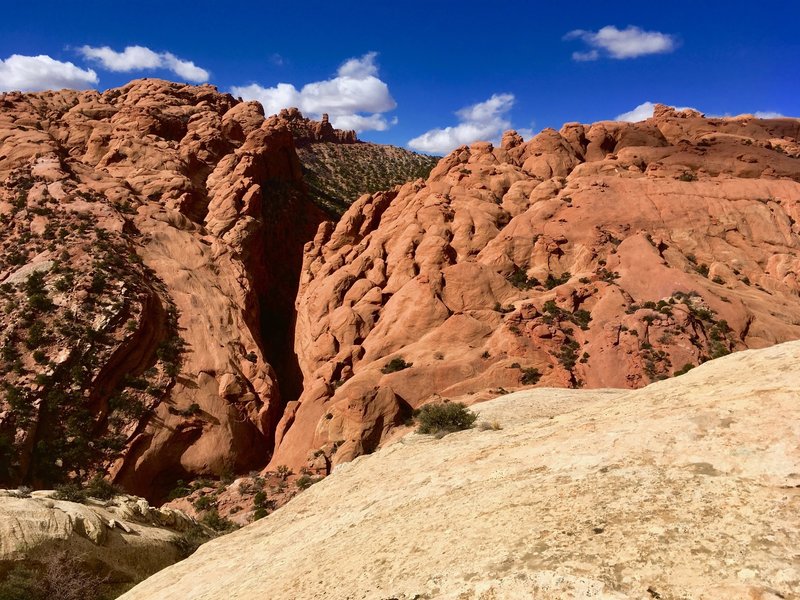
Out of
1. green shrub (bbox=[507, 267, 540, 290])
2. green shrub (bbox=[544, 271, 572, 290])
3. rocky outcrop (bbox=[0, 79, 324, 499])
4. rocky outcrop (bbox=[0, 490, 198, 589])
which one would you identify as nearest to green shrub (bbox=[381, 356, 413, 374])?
rocky outcrop (bbox=[0, 79, 324, 499])

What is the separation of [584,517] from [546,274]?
35876mm

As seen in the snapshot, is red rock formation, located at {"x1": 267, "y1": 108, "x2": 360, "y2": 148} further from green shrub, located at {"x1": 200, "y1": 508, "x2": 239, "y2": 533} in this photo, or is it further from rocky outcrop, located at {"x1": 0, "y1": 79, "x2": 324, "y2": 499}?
green shrub, located at {"x1": 200, "y1": 508, "x2": 239, "y2": 533}

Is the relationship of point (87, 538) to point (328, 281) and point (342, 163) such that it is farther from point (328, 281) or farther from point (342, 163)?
point (342, 163)

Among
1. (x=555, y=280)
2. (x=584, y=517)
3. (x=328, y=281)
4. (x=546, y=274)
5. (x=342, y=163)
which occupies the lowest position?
(x=584, y=517)

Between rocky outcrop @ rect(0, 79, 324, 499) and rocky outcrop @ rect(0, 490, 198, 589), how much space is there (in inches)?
571

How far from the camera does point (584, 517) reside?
21.7 ft

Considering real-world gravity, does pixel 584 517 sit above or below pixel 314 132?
below

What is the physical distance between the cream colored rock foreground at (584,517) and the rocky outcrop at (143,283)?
2417cm

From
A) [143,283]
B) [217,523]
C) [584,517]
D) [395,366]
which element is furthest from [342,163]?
[584,517]

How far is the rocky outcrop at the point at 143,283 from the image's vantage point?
3203cm

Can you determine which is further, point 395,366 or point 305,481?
point 395,366

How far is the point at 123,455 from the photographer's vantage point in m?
31.4

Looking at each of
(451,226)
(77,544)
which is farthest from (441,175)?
(77,544)

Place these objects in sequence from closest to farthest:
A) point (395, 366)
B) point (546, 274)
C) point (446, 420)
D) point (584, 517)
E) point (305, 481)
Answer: point (584, 517)
point (446, 420)
point (305, 481)
point (395, 366)
point (546, 274)
